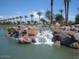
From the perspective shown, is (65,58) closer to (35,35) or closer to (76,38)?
(76,38)

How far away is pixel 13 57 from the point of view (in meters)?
17.1

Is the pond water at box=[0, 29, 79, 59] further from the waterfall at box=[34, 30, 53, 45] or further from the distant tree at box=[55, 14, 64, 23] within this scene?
the distant tree at box=[55, 14, 64, 23]

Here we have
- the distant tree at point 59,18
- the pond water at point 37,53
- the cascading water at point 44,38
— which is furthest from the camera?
the distant tree at point 59,18

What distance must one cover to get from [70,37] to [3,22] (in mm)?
96657

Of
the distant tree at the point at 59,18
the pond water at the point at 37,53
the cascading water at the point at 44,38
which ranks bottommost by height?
the pond water at the point at 37,53

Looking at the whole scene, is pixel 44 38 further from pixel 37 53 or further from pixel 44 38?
pixel 37 53

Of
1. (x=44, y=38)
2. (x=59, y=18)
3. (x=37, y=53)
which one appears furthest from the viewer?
(x=59, y=18)

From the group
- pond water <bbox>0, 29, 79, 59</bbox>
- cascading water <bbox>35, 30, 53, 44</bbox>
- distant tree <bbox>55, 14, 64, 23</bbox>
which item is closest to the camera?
pond water <bbox>0, 29, 79, 59</bbox>

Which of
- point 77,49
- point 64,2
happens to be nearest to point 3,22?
point 64,2

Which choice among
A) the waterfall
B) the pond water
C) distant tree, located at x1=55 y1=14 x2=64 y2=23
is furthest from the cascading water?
distant tree, located at x1=55 y1=14 x2=64 y2=23

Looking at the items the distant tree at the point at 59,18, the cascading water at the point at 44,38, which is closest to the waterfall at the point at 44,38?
the cascading water at the point at 44,38

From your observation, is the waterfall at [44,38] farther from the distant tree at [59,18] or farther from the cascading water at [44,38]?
the distant tree at [59,18]

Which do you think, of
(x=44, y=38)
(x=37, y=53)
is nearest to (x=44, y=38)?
(x=44, y=38)

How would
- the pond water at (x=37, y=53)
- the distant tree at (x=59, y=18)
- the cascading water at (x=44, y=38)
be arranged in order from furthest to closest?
the distant tree at (x=59, y=18)
the cascading water at (x=44, y=38)
the pond water at (x=37, y=53)
